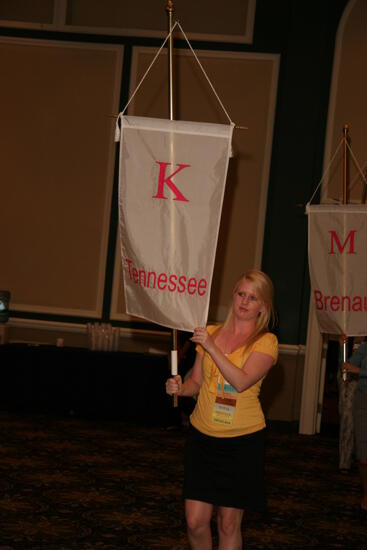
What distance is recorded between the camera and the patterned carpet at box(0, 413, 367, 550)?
167 inches

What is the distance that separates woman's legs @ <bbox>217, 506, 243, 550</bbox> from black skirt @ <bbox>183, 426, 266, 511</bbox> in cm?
4

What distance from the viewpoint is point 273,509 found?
16.6 feet

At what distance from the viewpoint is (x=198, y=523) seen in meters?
3.05

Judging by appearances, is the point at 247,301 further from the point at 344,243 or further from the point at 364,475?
the point at 364,475

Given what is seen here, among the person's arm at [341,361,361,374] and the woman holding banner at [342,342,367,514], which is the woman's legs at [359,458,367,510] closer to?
the woman holding banner at [342,342,367,514]

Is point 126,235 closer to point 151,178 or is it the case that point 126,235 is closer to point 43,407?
point 151,178

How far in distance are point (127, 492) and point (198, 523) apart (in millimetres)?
2186

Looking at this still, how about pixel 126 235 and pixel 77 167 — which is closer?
pixel 126 235

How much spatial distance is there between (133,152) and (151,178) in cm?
15

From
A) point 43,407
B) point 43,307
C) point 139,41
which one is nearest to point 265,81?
point 139,41

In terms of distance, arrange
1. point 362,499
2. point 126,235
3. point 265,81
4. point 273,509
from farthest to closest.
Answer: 1. point 265,81
2. point 362,499
3. point 273,509
4. point 126,235

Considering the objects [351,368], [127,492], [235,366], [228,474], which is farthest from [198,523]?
[351,368]

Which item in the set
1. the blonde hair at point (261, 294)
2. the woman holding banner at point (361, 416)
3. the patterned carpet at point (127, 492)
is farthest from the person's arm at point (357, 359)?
the blonde hair at point (261, 294)

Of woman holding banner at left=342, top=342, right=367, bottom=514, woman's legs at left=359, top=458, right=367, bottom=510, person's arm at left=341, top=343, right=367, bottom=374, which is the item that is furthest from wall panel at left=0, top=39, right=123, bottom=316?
woman's legs at left=359, top=458, right=367, bottom=510
